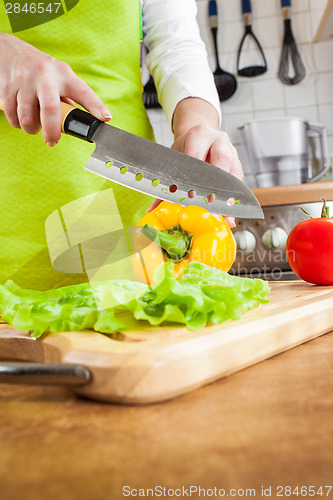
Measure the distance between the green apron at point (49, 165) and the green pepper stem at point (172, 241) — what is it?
0.17 m

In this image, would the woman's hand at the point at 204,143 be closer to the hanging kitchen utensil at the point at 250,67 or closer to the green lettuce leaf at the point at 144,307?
the green lettuce leaf at the point at 144,307

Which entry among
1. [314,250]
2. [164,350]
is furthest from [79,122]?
[314,250]

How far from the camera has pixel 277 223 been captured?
1552mm

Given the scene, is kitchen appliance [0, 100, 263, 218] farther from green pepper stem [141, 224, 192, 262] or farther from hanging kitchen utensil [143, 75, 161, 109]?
hanging kitchen utensil [143, 75, 161, 109]

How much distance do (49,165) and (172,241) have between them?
0.32 m

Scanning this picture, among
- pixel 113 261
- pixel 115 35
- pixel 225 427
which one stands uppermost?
pixel 115 35

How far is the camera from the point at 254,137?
2010 millimetres

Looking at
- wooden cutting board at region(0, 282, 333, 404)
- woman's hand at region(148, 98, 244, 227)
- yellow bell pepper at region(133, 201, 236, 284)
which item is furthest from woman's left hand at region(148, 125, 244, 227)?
wooden cutting board at region(0, 282, 333, 404)

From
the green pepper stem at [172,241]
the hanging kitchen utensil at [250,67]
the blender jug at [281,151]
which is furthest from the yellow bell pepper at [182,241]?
the hanging kitchen utensil at [250,67]

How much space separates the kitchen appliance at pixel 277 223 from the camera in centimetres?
154

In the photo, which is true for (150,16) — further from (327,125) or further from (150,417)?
(327,125)

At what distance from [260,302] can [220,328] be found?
0.50 ft

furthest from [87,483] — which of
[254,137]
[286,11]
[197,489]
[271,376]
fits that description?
[286,11]

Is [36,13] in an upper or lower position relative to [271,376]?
upper
